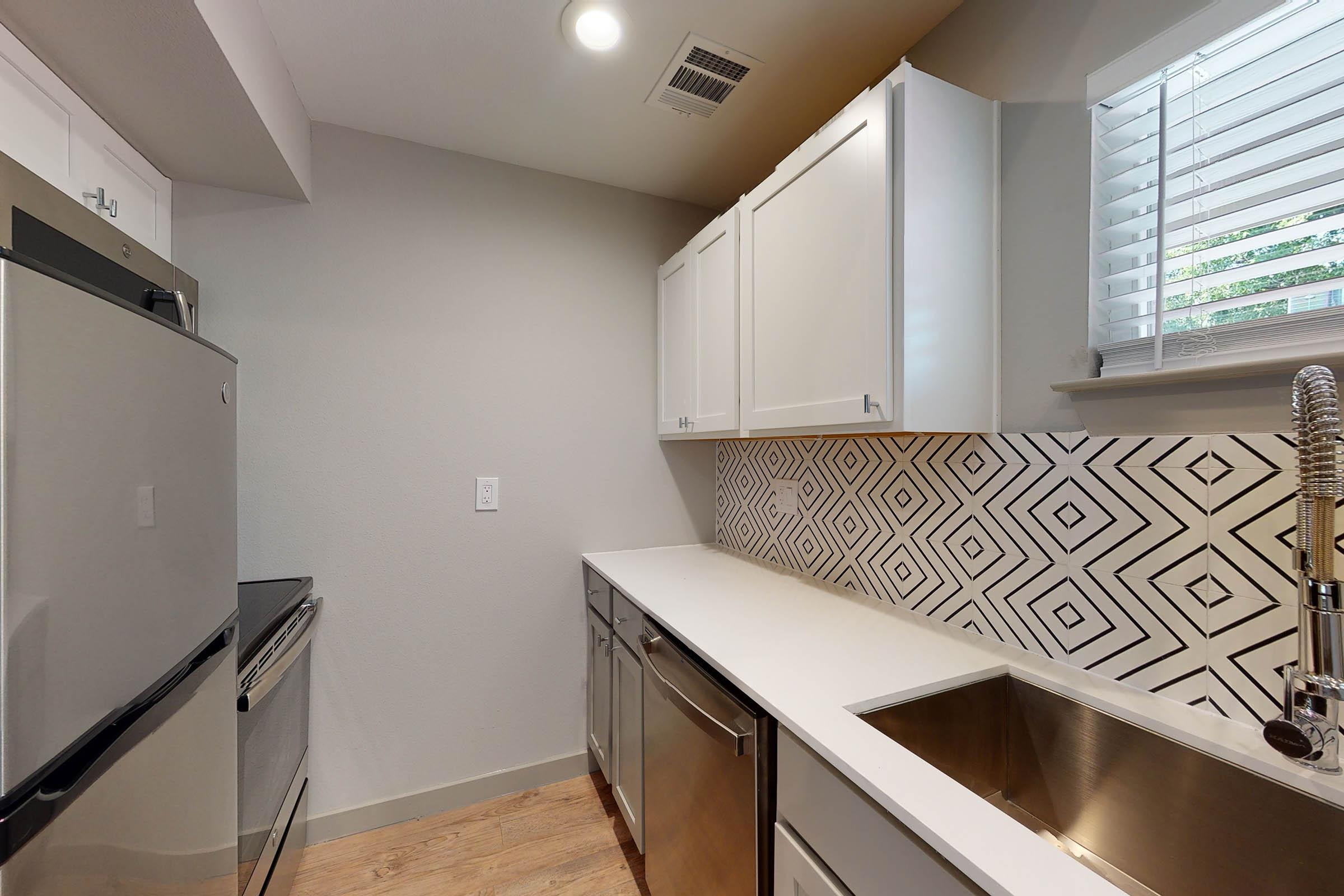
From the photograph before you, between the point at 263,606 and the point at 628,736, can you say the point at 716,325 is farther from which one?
the point at 263,606

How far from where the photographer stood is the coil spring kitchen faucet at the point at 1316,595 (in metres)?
0.66

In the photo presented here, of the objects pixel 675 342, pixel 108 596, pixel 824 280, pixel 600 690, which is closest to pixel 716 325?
pixel 675 342

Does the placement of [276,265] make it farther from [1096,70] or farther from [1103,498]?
[1103,498]

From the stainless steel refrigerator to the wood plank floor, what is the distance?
828 mm

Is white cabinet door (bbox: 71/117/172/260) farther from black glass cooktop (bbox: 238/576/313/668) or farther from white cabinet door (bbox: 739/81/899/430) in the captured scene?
white cabinet door (bbox: 739/81/899/430)

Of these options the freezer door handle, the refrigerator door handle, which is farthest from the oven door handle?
the refrigerator door handle

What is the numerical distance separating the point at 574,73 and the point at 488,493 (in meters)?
1.46

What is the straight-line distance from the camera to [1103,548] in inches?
40.8

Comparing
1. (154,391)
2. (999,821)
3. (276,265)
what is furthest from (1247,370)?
(276,265)

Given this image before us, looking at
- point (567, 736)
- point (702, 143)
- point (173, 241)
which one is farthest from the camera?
point (567, 736)

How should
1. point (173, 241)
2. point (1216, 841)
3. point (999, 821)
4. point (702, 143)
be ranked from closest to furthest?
point (999, 821)
point (1216, 841)
point (173, 241)
point (702, 143)

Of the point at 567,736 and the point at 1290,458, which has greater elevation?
the point at 1290,458

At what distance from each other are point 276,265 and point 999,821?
7.70 feet

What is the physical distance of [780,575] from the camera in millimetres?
1881
